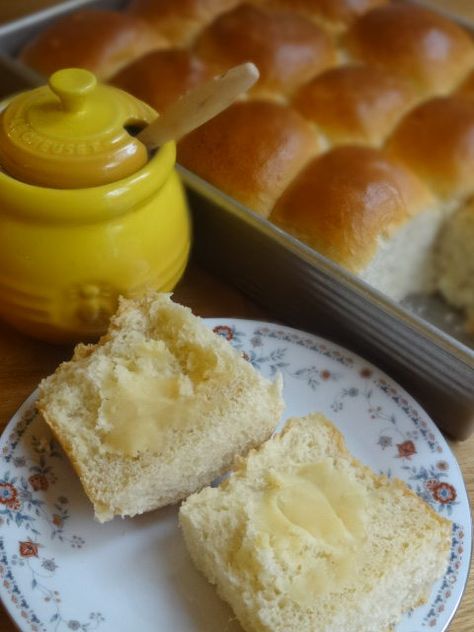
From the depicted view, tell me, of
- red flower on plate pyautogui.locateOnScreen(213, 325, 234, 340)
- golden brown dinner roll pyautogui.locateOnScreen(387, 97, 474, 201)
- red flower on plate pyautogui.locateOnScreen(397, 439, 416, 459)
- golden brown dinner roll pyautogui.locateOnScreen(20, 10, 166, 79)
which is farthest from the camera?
golden brown dinner roll pyautogui.locateOnScreen(20, 10, 166, 79)

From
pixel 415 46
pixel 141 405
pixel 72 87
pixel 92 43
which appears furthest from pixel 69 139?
pixel 415 46

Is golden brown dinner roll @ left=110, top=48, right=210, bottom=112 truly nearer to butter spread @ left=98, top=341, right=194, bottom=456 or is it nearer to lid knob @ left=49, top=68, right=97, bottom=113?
lid knob @ left=49, top=68, right=97, bottom=113

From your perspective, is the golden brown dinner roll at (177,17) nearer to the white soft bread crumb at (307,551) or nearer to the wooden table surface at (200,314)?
the wooden table surface at (200,314)

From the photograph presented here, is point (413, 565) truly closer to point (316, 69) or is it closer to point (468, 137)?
point (468, 137)

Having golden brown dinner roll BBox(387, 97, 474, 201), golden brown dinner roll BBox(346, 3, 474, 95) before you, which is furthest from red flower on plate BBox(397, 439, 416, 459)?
golden brown dinner roll BBox(346, 3, 474, 95)

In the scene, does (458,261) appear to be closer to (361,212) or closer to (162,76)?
(361,212)

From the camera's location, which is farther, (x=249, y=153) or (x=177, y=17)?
(x=177, y=17)

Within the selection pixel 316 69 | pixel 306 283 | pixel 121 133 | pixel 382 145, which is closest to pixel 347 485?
pixel 306 283
